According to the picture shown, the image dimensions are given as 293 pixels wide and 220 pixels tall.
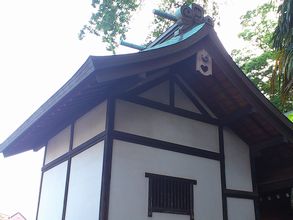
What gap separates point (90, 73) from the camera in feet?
13.3

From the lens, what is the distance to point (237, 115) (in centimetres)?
609

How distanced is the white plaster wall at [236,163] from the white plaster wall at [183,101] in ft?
2.66

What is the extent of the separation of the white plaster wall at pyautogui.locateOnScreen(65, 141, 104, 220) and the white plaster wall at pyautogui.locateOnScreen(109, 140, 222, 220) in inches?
9.5

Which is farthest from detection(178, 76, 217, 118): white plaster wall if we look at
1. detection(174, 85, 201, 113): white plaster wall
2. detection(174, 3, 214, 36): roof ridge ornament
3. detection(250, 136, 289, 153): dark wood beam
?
detection(250, 136, 289, 153): dark wood beam

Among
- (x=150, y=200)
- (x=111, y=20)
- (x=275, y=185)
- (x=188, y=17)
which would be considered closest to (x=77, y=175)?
(x=150, y=200)

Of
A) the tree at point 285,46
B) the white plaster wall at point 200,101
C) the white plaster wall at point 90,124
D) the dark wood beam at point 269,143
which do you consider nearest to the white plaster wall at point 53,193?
the white plaster wall at point 90,124

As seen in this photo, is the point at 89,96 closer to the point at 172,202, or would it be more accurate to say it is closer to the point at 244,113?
the point at 172,202

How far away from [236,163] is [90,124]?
8.80 feet

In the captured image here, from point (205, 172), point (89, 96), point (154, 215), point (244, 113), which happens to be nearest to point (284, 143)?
point (244, 113)

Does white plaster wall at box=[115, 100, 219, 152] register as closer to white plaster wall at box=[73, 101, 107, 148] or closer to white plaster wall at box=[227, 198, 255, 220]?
white plaster wall at box=[73, 101, 107, 148]

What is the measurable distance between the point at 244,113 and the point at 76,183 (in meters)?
2.97

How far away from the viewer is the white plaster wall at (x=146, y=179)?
4719 millimetres

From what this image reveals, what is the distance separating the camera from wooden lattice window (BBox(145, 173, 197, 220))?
5.06 m

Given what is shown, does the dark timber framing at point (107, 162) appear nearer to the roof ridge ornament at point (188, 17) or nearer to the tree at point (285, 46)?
the roof ridge ornament at point (188, 17)
